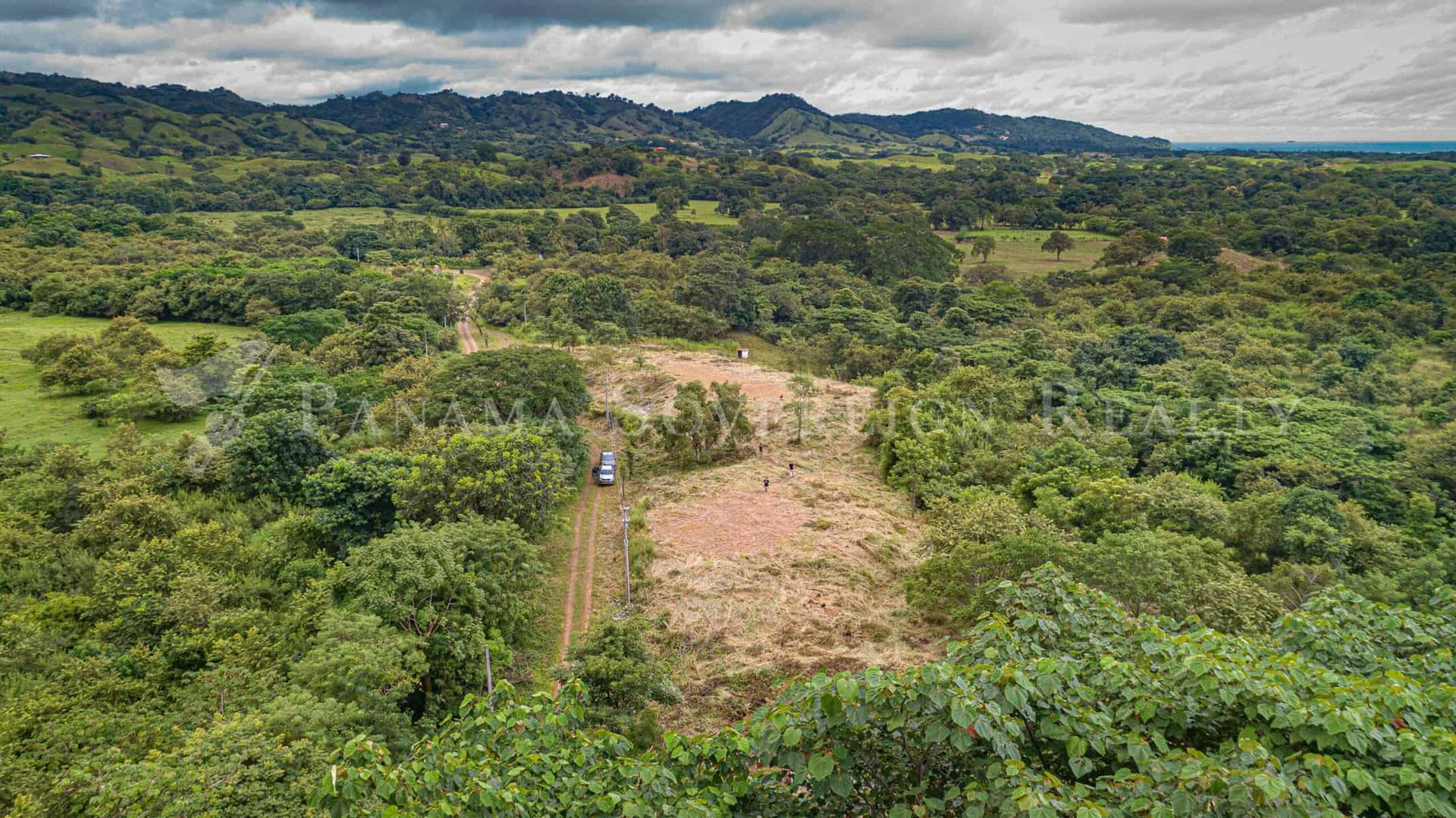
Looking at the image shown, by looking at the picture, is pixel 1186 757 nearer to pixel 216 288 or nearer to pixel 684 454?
pixel 684 454

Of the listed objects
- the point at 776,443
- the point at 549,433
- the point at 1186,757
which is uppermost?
the point at 1186,757

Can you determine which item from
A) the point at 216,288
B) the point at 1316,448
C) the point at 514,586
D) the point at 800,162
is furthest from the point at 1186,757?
the point at 800,162

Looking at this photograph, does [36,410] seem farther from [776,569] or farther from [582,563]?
[776,569]

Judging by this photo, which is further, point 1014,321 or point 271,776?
point 1014,321

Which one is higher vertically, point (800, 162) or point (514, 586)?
point (800, 162)

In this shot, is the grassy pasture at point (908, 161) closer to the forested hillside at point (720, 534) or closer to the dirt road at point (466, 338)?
the forested hillside at point (720, 534)

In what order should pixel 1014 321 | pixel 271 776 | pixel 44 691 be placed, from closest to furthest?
pixel 271 776 → pixel 44 691 → pixel 1014 321

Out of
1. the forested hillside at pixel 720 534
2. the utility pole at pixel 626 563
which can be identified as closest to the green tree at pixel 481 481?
the forested hillside at pixel 720 534
